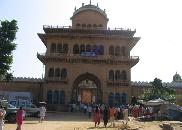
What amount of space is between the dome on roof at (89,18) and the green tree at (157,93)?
1115 centimetres

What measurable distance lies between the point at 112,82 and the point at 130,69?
10.0ft

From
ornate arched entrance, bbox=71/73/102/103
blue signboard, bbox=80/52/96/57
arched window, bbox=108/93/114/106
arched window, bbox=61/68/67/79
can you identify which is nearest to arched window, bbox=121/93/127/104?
arched window, bbox=108/93/114/106

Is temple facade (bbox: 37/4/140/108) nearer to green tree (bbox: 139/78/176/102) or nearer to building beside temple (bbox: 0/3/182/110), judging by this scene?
building beside temple (bbox: 0/3/182/110)

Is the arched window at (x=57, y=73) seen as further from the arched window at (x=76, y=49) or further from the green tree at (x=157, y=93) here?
the green tree at (x=157, y=93)

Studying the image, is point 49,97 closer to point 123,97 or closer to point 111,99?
point 111,99

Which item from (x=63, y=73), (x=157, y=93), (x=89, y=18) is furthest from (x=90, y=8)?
(x=157, y=93)

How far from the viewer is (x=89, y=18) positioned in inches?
2106

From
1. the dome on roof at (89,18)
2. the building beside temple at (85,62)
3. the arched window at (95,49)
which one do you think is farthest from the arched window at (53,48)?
the arched window at (95,49)

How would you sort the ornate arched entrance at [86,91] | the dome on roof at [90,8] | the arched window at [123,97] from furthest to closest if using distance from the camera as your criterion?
the ornate arched entrance at [86,91], the dome on roof at [90,8], the arched window at [123,97]

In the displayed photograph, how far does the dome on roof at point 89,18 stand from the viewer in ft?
175

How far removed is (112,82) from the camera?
49156 millimetres

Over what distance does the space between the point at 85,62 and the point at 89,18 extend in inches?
296

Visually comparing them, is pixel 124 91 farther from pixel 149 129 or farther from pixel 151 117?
pixel 149 129

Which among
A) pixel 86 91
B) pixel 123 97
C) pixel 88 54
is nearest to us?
pixel 88 54
